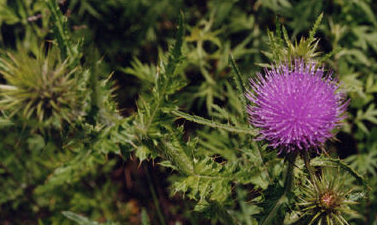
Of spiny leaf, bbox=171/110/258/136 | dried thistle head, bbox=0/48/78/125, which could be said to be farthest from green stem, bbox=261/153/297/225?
dried thistle head, bbox=0/48/78/125

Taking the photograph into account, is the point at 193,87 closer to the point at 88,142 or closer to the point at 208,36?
the point at 208,36

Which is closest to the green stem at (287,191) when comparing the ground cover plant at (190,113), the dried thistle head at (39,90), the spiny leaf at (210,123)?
the ground cover plant at (190,113)

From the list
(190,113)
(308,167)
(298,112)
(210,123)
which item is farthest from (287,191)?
(190,113)

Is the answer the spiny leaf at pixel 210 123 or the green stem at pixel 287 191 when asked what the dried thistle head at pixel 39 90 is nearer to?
the spiny leaf at pixel 210 123

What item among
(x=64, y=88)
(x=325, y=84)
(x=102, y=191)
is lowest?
(x=102, y=191)

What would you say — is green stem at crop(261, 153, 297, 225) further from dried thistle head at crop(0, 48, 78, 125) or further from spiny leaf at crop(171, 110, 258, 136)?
dried thistle head at crop(0, 48, 78, 125)

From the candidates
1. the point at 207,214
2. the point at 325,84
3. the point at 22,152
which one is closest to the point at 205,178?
the point at 207,214

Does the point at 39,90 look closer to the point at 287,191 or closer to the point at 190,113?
the point at 287,191
